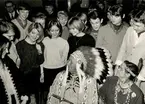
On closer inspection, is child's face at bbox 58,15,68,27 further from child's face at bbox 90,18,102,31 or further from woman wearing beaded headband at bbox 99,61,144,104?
woman wearing beaded headband at bbox 99,61,144,104

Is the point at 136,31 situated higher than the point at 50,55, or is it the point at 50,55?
the point at 136,31

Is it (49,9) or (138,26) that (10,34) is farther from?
(49,9)

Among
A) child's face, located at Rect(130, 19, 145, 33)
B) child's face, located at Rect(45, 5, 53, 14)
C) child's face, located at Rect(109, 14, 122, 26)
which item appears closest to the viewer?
child's face, located at Rect(130, 19, 145, 33)

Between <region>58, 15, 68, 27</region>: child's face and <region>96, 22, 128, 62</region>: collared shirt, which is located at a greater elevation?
<region>58, 15, 68, 27</region>: child's face

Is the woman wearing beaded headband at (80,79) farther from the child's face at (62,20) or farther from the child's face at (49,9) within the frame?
the child's face at (49,9)

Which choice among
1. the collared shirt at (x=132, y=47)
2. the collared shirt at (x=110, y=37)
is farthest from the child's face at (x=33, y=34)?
the collared shirt at (x=132, y=47)

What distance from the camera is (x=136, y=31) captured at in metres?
3.98

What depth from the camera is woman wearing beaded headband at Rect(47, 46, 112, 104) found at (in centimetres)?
288

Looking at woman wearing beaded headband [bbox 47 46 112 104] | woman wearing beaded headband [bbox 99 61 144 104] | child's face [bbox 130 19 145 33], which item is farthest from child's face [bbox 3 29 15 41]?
child's face [bbox 130 19 145 33]

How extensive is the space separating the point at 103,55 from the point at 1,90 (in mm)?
1437

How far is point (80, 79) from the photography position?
2.89 meters

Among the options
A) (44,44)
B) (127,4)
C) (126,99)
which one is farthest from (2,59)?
(127,4)

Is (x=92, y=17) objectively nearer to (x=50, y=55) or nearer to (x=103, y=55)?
(x=50, y=55)

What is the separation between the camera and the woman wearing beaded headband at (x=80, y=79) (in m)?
2.88
